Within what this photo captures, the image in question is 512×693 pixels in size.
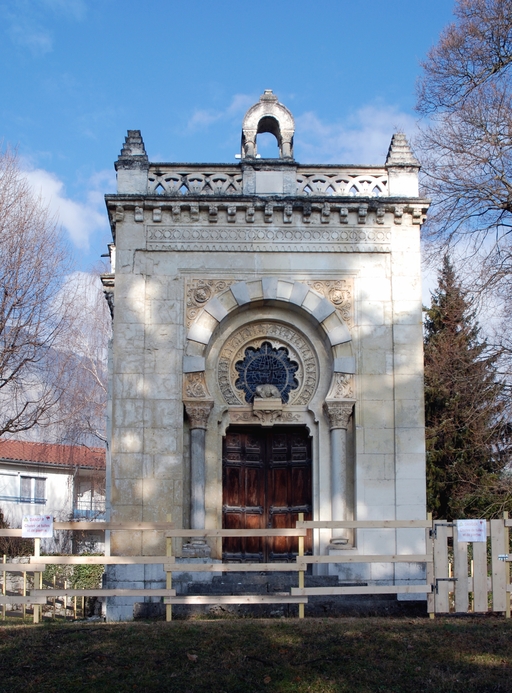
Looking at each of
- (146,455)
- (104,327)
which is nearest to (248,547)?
(146,455)

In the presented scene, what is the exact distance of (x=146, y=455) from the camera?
16.5 metres

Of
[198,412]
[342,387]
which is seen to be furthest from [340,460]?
[198,412]

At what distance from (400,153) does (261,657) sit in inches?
423

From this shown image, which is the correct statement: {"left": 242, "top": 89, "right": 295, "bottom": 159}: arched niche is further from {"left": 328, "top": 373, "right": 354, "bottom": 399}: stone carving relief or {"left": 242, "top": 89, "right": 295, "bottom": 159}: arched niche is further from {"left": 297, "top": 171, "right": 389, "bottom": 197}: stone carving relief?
{"left": 328, "top": 373, "right": 354, "bottom": 399}: stone carving relief

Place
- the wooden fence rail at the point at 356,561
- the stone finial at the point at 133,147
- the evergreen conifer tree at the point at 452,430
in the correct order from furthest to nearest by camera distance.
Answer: the evergreen conifer tree at the point at 452,430 < the stone finial at the point at 133,147 < the wooden fence rail at the point at 356,561

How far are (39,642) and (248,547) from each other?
6438 mm

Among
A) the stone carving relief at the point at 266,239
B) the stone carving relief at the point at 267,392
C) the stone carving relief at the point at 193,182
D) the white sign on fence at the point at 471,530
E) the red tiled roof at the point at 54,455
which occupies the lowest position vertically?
the white sign on fence at the point at 471,530

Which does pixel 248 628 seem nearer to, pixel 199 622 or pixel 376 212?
pixel 199 622

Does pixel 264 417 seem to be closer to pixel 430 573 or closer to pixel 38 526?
pixel 430 573

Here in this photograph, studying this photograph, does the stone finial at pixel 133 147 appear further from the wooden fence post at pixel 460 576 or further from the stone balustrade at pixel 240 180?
the wooden fence post at pixel 460 576

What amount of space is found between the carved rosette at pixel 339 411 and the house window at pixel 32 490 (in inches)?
1131

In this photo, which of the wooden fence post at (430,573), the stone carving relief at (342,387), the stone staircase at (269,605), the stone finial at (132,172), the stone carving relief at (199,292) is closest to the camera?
the wooden fence post at (430,573)

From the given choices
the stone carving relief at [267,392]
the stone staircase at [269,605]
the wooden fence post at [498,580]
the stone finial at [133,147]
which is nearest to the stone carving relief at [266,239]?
the stone finial at [133,147]

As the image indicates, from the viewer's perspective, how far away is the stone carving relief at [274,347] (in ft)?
57.5
